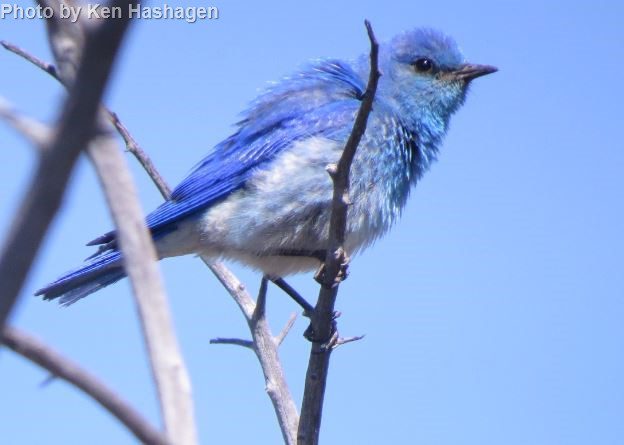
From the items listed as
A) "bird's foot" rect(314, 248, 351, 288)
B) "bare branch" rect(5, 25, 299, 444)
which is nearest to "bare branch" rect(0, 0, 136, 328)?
"bare branch" rect(5, 25, 299, 444)

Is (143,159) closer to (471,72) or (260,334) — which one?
(260,334)

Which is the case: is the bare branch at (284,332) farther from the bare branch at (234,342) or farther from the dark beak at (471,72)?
the dark beak at (471,72)

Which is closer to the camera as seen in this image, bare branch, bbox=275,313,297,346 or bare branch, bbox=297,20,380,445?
bare branch, bbox=297,20,380,445

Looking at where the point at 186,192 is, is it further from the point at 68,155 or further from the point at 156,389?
the point at 68,155

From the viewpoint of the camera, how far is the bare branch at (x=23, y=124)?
126cm

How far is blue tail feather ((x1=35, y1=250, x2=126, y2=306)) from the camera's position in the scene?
6355mm

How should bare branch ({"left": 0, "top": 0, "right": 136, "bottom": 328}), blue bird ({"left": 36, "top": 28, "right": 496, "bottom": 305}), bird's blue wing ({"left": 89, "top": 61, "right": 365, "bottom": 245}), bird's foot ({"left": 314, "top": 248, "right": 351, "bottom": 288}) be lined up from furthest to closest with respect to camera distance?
bird's blue wing ({"left": 89, "top": 61, "right": 365, "bottom": 245}) < blue bird ({"left": 36, "top": 28, "right": 496, "bottom": 305}) < bird's foot ({"left": 314, "top": 248, "right": 351, "bottom": 288}) < bare branch ({"left": 0, "top": 0, "right": 136, "bottom": 328})

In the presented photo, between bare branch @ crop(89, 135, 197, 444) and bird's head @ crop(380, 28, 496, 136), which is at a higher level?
bird's head @ crop(380, 28, 496, 136)

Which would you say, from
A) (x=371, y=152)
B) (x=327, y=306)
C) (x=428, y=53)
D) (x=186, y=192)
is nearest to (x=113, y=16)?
(x=327, y=306)

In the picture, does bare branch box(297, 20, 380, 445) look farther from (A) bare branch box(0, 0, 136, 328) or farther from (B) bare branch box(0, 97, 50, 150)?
(A) bare branch box(0, 0, 136, 328)

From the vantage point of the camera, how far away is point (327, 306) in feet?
15.5

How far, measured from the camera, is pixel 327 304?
472 cm

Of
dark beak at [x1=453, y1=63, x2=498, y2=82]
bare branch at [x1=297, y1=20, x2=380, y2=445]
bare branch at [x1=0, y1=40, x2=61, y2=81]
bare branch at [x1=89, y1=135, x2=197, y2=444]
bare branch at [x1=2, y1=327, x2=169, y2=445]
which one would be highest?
dark beak at [x1=453, y1=63, x2=498, y2=82]

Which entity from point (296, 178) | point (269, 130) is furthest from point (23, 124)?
point (269, 130)
